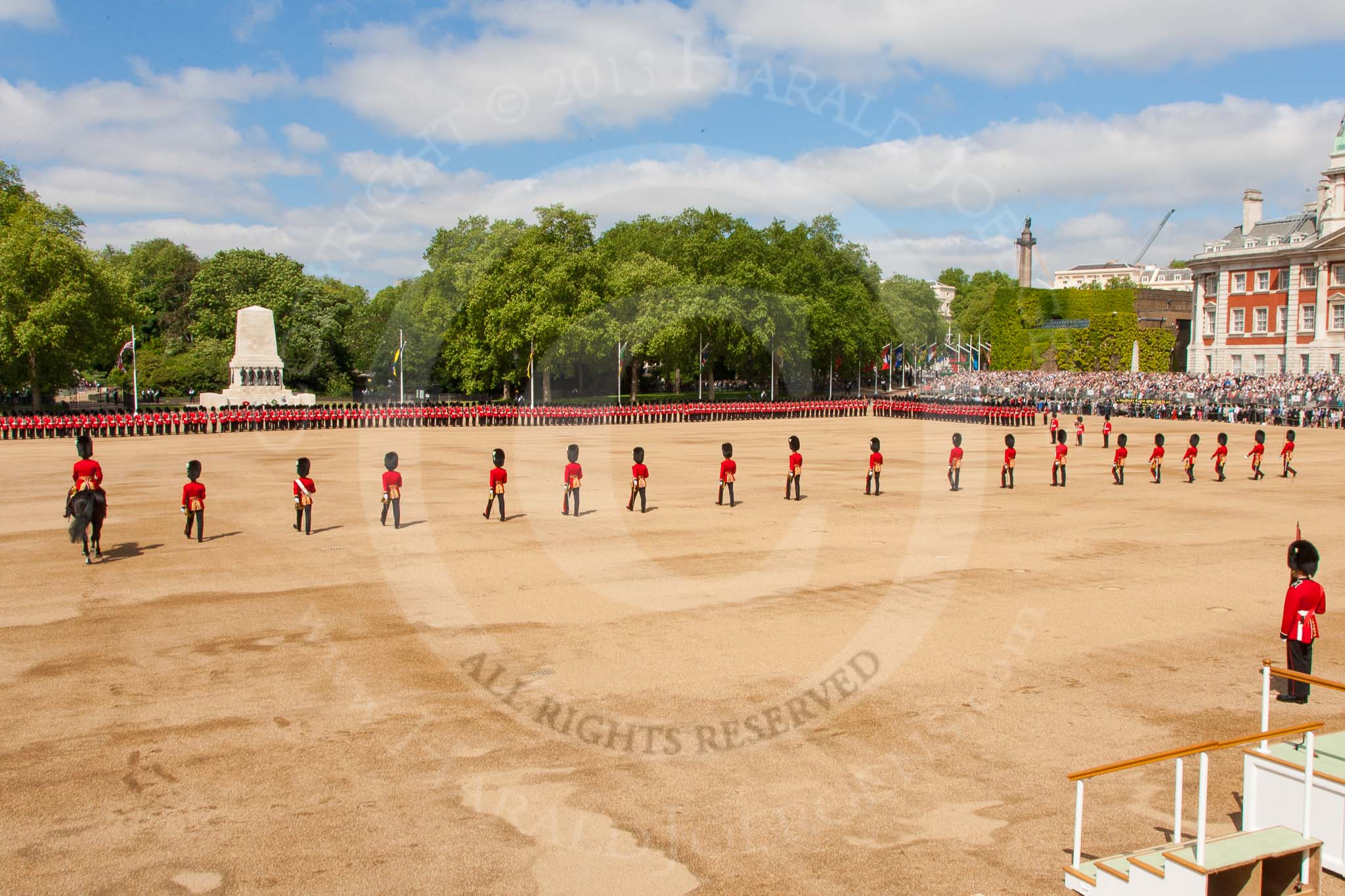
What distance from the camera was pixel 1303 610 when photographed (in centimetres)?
875

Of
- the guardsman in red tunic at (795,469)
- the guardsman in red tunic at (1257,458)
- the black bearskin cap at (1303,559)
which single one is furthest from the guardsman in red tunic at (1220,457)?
the black bearskin cap at (1303,559)

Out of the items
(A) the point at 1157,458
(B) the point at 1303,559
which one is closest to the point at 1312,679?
(B) the point at 1303,559

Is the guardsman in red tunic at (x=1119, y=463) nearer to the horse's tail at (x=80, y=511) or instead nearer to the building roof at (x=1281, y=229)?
the horse's tail at (x=80, y=511)

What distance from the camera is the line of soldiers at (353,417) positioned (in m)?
40.5

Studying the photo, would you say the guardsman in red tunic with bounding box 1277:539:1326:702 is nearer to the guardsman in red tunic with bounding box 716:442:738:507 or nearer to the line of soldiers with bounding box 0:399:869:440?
the guardsman in red tunic with bounding box 716:442:738:507

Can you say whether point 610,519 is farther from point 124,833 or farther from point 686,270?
point 686,270

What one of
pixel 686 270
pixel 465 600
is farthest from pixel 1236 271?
pixel 465 600

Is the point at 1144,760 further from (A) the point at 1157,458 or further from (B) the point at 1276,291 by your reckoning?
(B) the point at 1276,291

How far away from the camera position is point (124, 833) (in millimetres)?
6434

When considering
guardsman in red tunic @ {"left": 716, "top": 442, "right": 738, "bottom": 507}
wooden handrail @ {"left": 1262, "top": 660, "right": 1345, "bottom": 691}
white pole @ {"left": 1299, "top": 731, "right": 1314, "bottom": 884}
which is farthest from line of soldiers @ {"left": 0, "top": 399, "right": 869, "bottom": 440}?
white pole @ {"left": 1299, "top": 731, "right": 1314, "bottom": 884}

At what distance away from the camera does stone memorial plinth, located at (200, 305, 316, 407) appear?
53875mm

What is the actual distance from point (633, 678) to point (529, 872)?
11.9ft

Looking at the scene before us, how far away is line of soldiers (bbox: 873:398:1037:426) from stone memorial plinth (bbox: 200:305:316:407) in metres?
33.2

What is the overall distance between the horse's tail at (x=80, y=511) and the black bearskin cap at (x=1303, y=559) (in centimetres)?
1486
